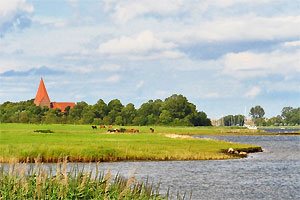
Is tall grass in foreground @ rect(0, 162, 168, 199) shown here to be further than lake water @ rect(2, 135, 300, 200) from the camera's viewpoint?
No

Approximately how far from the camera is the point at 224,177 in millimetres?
46094

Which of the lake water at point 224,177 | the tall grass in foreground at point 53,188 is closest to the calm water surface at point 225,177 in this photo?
the lake water at point 224,177

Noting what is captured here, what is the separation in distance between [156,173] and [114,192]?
82.7 feet

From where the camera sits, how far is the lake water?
37.0 m

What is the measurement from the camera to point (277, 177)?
4753cm

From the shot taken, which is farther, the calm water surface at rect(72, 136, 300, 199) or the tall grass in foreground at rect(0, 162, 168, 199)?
the calm water surface at rect(72, 136, 300, 199)

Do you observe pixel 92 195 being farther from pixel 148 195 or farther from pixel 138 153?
pixel 138 153

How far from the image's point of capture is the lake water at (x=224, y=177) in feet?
121

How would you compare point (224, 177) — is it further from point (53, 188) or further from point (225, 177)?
point (53, 188)

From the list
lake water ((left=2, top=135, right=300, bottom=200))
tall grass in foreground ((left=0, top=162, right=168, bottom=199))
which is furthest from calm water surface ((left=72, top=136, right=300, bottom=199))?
tall grass in foreground ((left=0, top=162, right=168, bottom=199))

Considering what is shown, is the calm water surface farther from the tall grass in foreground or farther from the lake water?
the tall grass in foreground

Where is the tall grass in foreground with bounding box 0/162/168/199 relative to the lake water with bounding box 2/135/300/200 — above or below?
above

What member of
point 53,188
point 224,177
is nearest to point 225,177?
point 224,177

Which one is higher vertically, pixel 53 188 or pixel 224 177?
pixel 53 188
